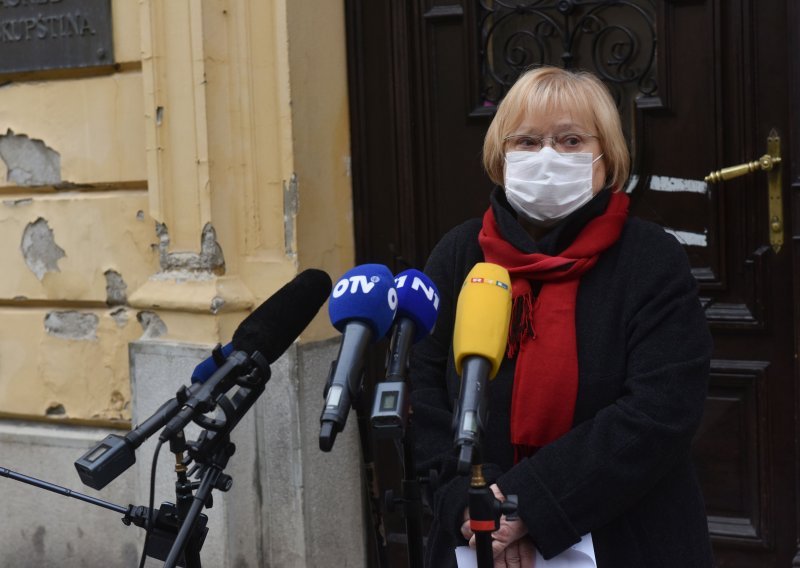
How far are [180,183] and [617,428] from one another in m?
2.32

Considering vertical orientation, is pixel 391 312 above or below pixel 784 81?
below

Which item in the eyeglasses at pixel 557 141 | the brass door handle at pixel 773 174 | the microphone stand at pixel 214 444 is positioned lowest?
the microphone stand at pixel 214 444

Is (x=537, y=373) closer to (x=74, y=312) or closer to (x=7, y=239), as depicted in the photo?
(x=74, y=312)

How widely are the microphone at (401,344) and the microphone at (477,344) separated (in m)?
0.07

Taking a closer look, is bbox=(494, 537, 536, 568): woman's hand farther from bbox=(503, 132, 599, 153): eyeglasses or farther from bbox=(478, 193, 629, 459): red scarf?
bbox=(503, 132, 599, 153): eyeglasses

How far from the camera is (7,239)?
A: 15.0 feet

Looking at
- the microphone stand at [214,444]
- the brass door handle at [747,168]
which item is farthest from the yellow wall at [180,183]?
the microphone stand at [214,444]

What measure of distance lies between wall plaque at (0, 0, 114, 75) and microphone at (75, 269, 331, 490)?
2477 millimetres

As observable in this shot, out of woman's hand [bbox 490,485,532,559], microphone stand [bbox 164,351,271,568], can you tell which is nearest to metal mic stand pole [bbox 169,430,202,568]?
microphone stand [bbox 164,351,271,568]

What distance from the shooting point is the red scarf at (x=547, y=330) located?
2230 mm

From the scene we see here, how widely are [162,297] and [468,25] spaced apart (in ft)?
4.66

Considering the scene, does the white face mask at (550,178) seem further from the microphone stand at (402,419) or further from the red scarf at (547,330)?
the microphone stand at (402,419)

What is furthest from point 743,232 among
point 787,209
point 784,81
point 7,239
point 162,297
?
point 7,239

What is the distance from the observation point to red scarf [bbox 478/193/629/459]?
87.8 inches
